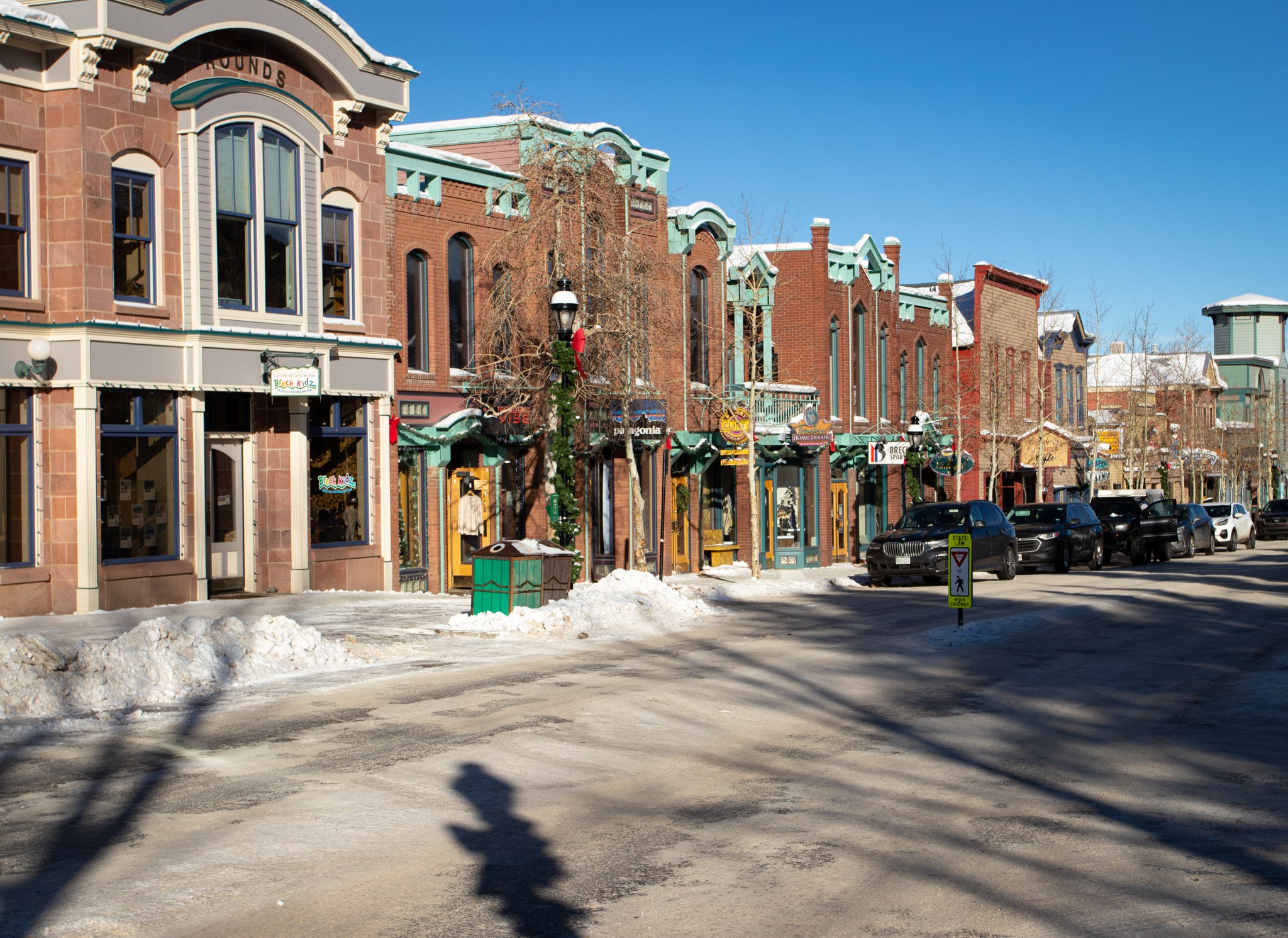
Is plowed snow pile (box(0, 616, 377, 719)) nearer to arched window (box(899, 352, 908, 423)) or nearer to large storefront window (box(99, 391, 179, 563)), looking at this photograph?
large storefront window (box(99, 391, 179, 563))

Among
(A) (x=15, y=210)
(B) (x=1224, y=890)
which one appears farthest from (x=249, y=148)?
(B) (x=1224, y=890)

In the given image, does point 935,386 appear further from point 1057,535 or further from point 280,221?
point 280,221

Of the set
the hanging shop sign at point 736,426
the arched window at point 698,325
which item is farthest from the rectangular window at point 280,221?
the arched window at point 698,325

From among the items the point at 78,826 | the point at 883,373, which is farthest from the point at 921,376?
the point at 78,826

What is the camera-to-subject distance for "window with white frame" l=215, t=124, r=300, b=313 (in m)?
21.2

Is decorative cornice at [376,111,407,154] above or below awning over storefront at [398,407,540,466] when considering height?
above

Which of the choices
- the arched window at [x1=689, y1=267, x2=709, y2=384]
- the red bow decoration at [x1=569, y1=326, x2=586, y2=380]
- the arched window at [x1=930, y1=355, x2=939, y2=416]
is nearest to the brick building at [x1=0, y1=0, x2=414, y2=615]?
the red bow decoration at [x1=569, y1=326, x2=586, y2=380]

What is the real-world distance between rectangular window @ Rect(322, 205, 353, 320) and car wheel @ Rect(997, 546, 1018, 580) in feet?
45.9

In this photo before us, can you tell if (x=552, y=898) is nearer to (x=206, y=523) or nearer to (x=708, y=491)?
(x=206, y=523)

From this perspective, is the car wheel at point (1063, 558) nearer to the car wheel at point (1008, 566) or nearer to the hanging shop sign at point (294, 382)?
the car wheel at point (1008, 566)

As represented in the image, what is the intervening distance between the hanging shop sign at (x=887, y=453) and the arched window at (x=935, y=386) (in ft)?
29.8

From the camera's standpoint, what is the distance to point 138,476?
787 inches

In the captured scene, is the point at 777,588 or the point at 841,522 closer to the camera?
the point at 777,588

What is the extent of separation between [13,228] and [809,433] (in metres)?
21.2
